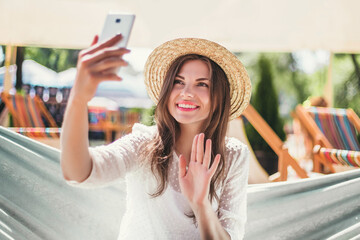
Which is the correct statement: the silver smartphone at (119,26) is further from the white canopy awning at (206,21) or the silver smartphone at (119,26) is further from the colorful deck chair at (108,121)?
the colorful deck chair at (108,121)

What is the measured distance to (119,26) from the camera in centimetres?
95

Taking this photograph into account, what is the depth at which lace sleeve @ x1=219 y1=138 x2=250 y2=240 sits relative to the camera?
1.56 meters

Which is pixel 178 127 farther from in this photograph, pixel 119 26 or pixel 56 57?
pixel 56 57

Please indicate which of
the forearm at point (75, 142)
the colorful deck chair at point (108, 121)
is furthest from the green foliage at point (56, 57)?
the forearm at point (75, 142)

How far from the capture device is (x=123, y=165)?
1.32 m

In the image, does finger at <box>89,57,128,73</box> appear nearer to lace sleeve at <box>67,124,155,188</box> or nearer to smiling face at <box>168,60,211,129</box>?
lace sleeve at <box>67,124,155,188</box>

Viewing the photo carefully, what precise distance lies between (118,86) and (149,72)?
851 centimetres

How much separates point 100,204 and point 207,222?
827mm

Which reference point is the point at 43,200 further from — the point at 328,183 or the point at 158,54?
the point at 328,183

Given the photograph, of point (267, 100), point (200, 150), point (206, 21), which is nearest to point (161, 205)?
point (200, 150)

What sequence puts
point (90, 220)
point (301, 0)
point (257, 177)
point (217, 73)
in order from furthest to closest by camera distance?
point (257, 177), point (301, 0), point (90, 220), point (217, 73)

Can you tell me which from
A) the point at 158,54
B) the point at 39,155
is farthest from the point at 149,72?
the point at 39,155

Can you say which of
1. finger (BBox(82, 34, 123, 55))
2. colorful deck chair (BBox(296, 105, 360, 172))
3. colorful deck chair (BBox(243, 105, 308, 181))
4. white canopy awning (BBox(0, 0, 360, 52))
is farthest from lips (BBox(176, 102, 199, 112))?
colorful deck chair (BBox(296, 105, 360, 172))

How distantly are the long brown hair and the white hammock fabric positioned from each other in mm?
534
